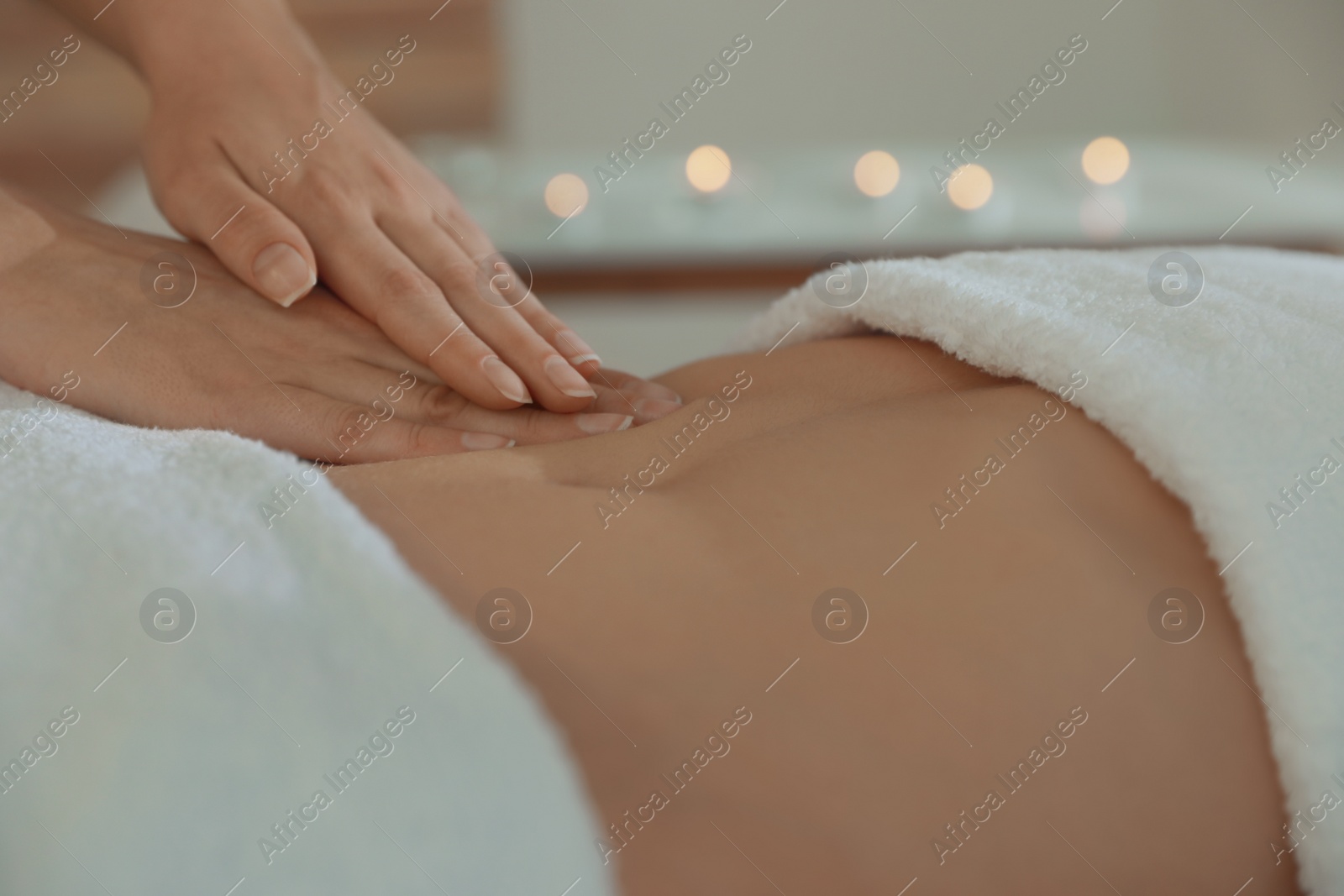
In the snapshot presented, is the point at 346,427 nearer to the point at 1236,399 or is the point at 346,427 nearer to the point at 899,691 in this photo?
the point at 899,691

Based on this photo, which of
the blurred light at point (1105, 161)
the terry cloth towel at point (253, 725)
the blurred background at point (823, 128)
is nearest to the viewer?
the terry cloth towel at point (253, 725)

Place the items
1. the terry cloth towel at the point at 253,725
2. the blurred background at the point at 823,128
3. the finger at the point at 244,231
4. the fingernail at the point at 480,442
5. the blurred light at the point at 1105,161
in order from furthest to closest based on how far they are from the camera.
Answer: the blurred light at the point at 1105,161
the blurred background at the point at 823,128
the finger at the point at 244,231
the fingernail at the point at 480,442
the terry cloth towel at the point at 253,725

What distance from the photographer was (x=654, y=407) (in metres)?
0.62

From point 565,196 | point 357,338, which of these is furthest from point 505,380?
point 565,196

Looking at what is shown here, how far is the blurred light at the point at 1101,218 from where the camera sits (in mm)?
2406

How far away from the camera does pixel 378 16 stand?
2.46m

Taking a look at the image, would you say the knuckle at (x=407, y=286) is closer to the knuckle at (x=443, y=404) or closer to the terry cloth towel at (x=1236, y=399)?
the knuckle at (x=443, y=404)

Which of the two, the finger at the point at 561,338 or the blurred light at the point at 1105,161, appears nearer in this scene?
the finger at the point at 561,338

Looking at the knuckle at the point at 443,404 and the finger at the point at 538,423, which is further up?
the finger at the point at 538,423

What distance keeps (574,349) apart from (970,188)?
6.71 feet

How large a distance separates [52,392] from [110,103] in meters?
2.11

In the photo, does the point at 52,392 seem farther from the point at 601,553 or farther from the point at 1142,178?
the point at 1142,178

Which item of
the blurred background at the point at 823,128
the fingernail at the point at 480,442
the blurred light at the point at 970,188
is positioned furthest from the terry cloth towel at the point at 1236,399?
the blurred light at the point at 970,188

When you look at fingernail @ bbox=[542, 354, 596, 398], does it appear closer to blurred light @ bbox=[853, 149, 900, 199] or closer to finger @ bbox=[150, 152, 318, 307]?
finger @ bbox=[150, 152, 318, 307]
